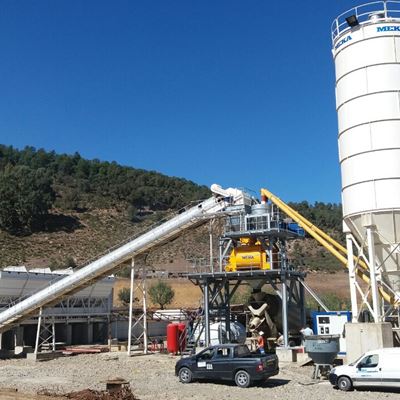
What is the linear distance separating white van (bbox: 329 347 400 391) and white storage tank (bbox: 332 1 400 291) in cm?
576

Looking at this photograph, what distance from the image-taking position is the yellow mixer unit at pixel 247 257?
104 feet

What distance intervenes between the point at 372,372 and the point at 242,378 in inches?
179

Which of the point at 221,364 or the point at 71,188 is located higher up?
the point at 71,188

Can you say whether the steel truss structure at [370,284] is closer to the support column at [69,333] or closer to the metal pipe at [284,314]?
the metal pipe at [284,314]

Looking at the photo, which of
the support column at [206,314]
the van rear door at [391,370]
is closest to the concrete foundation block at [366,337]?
the van rear door at [391,370]

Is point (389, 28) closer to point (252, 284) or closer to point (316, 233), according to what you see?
point (316, 233)

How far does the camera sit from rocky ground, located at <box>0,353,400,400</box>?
17.7m

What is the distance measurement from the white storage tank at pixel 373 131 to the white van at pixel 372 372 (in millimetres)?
5757

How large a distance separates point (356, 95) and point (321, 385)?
1238 centimetres

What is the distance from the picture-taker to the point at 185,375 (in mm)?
21156

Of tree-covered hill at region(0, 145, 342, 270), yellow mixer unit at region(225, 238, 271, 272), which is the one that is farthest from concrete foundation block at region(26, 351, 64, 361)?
tree-covered hill at region(0, 145, 342, 270)

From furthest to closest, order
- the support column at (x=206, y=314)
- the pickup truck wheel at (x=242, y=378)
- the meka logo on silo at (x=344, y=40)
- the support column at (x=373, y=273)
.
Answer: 1. the support column at (x=206, y=314)
2. the meka logo on silo at (x=344, y=40)
3. the support column at (x=373, y=273)
4. the pickup truck wheel at (x=242, y=378)

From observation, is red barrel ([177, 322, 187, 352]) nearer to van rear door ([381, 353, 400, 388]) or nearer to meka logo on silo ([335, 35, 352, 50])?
van rear door ([381, 353, 400, 388])

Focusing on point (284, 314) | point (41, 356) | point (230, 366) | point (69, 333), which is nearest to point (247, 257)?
point (284, 314)
